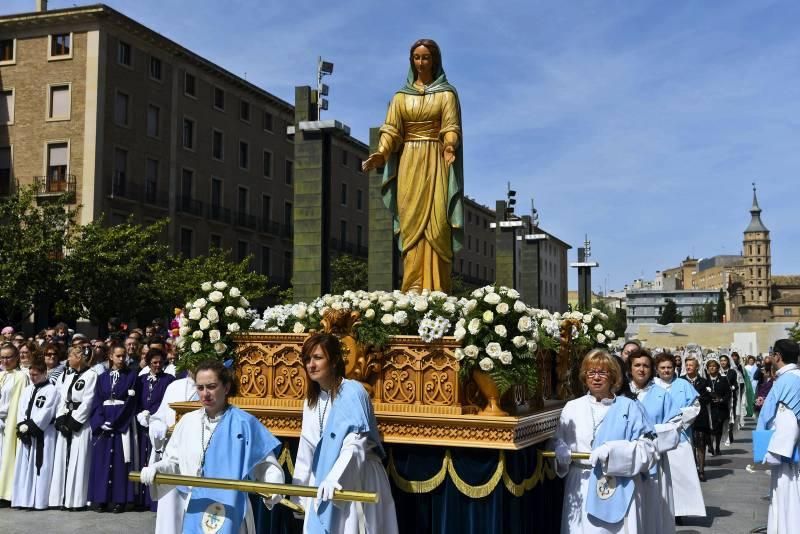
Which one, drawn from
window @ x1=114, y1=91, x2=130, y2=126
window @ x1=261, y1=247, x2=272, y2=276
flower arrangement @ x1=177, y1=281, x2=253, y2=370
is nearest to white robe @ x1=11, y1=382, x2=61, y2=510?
flower arrangement @ x1=177, y1=281, x2=253, y2=370

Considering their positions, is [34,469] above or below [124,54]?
below

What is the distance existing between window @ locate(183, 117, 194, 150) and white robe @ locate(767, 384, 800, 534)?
36406 mm

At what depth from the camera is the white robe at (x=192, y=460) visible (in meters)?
5.12

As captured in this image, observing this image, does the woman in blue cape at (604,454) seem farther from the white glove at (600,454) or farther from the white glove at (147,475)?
the white glove at (147,475)

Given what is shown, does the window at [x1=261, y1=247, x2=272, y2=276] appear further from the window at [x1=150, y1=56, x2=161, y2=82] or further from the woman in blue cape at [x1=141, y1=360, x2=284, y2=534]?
the woman in blue cape at [x1=141, y1=360, x2=284, y2=534]

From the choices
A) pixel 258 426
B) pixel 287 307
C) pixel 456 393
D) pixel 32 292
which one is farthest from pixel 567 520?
pixel 32 292

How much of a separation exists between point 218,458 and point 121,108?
3402cm

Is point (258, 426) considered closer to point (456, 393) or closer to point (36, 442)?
point (456, 393)

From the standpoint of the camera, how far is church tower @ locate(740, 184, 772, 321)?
138 m

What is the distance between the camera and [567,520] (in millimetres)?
6117

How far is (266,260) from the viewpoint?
4706cm

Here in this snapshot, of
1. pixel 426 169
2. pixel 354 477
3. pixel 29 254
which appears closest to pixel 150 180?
pixel 29 254

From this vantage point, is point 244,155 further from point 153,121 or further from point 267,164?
point 153,121

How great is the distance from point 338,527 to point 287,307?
2881 mm
